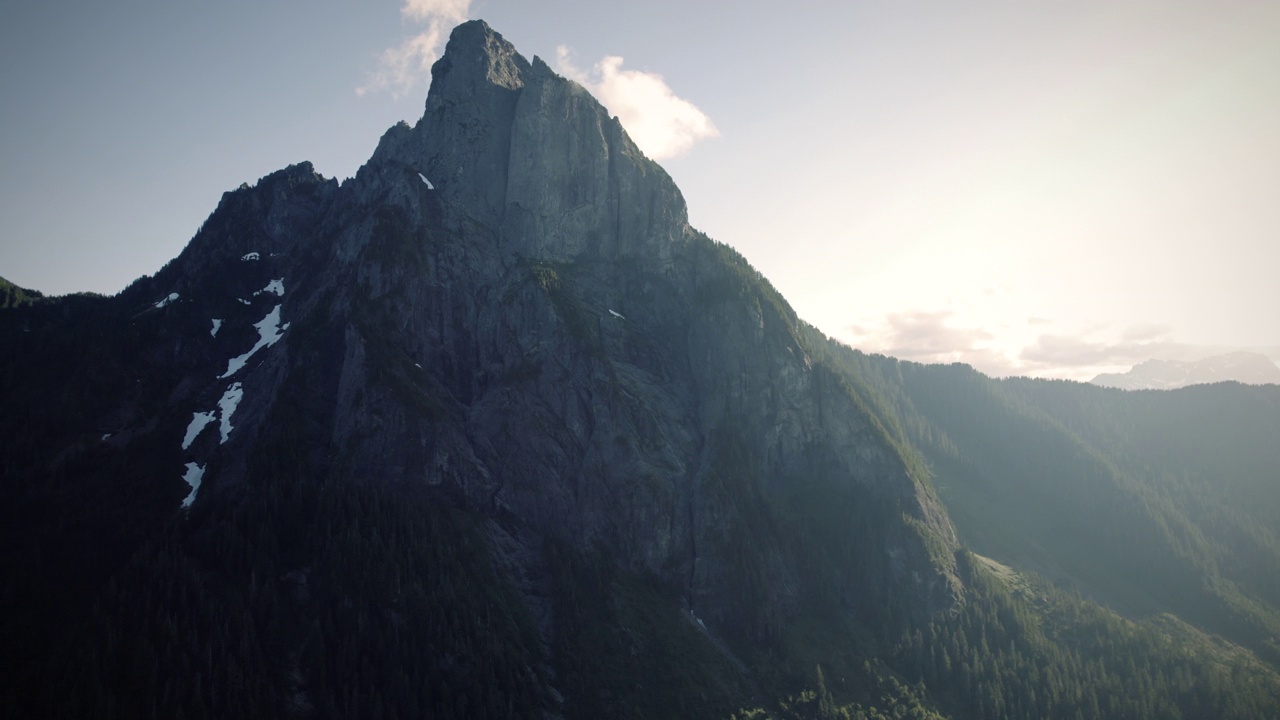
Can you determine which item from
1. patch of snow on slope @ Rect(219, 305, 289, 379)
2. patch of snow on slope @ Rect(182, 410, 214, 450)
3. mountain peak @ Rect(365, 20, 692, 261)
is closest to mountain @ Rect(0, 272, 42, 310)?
patch of snow on slope @ Rect(219, 305, 289, 379)

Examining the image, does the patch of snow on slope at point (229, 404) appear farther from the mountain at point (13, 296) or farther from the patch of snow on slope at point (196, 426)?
the mountain at point (13, 296)

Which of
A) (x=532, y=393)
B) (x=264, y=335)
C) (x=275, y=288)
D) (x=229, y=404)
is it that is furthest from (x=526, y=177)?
(x=229, y=404)

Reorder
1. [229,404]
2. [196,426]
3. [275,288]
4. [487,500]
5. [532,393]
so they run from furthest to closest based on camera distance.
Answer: [275,288]
[532,393]
[229,404]
[196,426]
[487,500]

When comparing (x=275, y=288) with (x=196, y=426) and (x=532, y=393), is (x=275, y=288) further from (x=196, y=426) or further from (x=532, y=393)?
(x=532, y=393)

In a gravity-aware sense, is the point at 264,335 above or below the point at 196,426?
above

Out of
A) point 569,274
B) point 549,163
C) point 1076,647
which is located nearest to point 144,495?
point 569,274

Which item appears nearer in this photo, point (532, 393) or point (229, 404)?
point (229, 404)

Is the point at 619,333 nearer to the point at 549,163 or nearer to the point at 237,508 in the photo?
the point at 549,163
